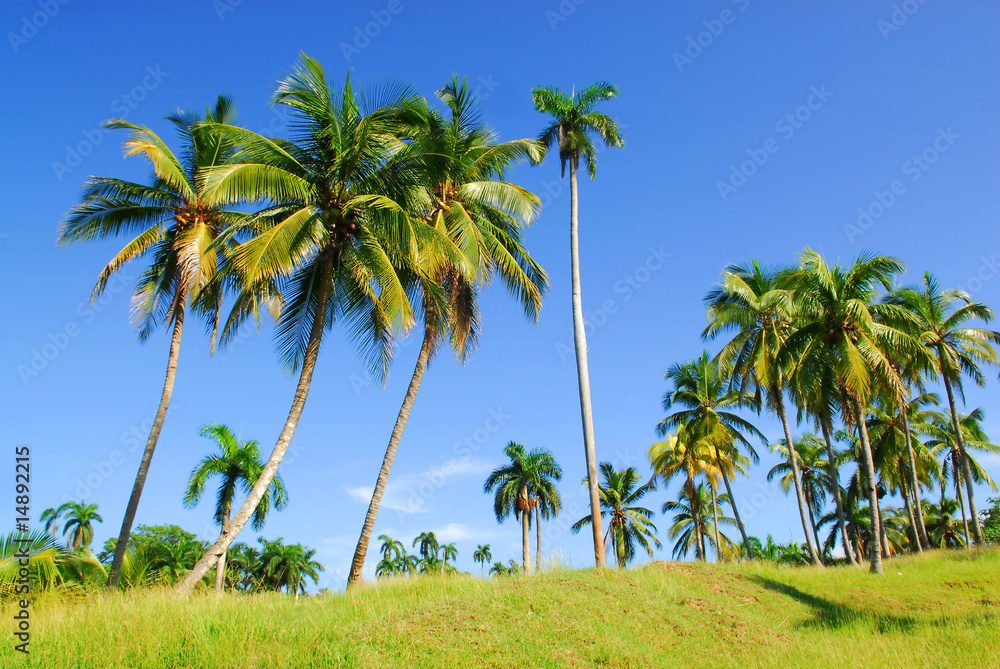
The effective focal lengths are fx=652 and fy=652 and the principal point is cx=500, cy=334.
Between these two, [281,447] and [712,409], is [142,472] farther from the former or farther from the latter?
[712,409]

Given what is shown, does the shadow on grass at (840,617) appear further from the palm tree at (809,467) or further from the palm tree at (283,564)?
the palm tree at (283,564)

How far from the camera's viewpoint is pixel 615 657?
10914 mm

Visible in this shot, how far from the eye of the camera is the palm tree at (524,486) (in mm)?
43188

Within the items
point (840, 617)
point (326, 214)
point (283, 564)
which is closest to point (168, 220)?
point (326, 214)

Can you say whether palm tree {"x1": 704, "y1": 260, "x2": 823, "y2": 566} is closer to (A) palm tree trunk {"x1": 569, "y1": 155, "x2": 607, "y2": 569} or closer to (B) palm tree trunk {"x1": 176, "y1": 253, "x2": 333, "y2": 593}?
(A) palm tree trunk {"x1": 569, "y1": 155, "x2": 607, "y2": 569}

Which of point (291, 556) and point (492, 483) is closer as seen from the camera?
point (492, 483)

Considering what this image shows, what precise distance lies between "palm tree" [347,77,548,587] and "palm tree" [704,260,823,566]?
13246mm

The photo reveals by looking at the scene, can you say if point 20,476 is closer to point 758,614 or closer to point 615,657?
point 615,657

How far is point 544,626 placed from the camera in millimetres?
11734

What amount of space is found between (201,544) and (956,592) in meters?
52.4

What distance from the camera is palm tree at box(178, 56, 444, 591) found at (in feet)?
48.7

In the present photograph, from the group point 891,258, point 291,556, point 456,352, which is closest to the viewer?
point 456,352

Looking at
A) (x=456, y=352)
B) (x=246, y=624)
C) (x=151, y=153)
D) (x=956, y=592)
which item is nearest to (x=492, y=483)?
(x=456, y=352)

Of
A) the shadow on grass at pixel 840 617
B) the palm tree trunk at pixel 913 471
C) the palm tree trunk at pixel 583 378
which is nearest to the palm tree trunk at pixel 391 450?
the palm tree trunk at pixel 583 378
